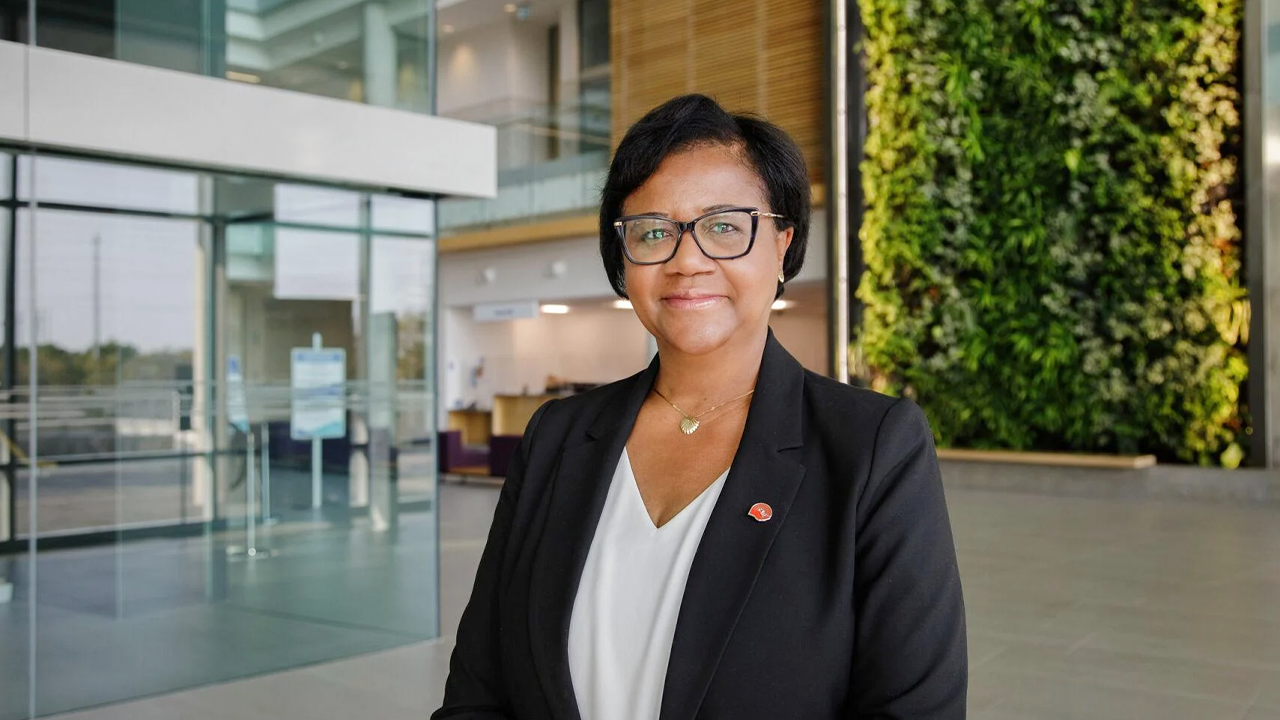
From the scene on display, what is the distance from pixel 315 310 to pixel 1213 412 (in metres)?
8.91

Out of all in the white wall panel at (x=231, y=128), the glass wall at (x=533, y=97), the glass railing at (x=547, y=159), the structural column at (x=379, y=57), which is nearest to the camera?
the white wall panel at (x=231, y=128)

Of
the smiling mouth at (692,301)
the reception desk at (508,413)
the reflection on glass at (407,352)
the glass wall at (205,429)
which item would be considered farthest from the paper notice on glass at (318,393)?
the reception desk at (508,413)

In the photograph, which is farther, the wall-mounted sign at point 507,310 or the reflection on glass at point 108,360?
the wall-mounted sign at point 507,310

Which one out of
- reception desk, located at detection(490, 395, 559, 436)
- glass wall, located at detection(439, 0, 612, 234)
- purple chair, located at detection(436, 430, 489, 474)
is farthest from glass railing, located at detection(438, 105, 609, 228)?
purple chair, located at detection(436, 430, 489, 474)

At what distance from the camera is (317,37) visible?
5730mm

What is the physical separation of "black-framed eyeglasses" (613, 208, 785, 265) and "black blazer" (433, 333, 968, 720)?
0.66 feet

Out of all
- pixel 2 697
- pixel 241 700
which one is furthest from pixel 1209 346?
pixel 2 697

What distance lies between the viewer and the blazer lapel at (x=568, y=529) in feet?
4.76

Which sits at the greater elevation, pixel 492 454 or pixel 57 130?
pixel 57 130

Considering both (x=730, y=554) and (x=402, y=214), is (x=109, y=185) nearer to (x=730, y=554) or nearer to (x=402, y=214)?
(x=402, y=214)

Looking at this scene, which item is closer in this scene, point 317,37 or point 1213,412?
point 317,37

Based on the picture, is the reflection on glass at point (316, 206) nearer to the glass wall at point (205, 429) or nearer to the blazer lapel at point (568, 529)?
the glass wall at point (205, 429)

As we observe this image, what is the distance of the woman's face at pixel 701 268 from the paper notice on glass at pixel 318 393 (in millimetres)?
4555

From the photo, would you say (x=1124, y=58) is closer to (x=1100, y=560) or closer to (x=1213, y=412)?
(x=1213, y=412)
